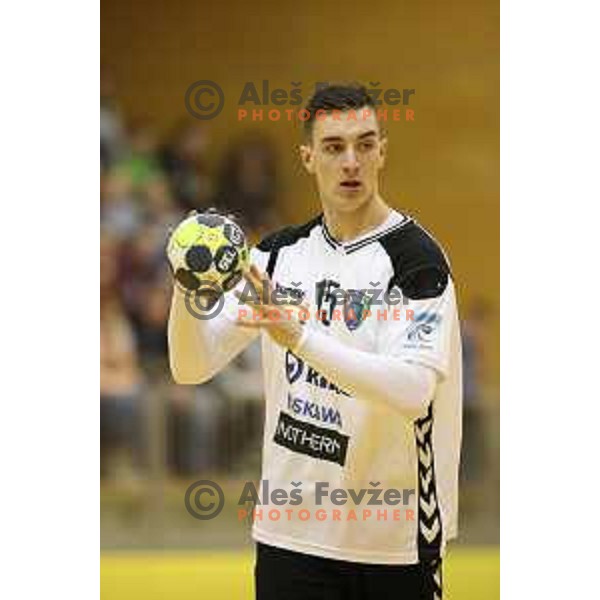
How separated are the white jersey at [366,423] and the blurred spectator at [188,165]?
0.36m

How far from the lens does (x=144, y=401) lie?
3031 mm

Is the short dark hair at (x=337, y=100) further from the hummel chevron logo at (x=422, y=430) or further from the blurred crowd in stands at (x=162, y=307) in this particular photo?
the hummel chevron logo at (x=422, y=430)

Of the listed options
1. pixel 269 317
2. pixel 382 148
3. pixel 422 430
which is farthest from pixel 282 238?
pixel 422 430

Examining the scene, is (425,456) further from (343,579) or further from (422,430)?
(343,579)

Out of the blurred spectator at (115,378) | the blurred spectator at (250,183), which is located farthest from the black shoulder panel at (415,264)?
the blurred spectator at (115,378)

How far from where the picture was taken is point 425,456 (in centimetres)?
269

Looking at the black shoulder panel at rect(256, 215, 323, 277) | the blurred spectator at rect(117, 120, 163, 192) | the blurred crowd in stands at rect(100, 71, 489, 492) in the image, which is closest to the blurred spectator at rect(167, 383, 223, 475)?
the blurred crowd in stands at rect(100, 71, 489, 492)

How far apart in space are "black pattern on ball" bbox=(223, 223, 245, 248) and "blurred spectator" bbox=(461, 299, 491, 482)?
637mm

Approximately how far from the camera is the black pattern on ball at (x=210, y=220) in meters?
2.49

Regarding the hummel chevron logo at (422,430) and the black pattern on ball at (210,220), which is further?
the hummel chevron logo at (422,430)

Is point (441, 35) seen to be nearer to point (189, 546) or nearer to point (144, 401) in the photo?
point (144, 401)

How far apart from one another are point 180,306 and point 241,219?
15.1 inches

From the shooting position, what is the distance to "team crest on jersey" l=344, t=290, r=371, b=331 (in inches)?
104

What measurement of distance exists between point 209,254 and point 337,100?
20.2 inches
